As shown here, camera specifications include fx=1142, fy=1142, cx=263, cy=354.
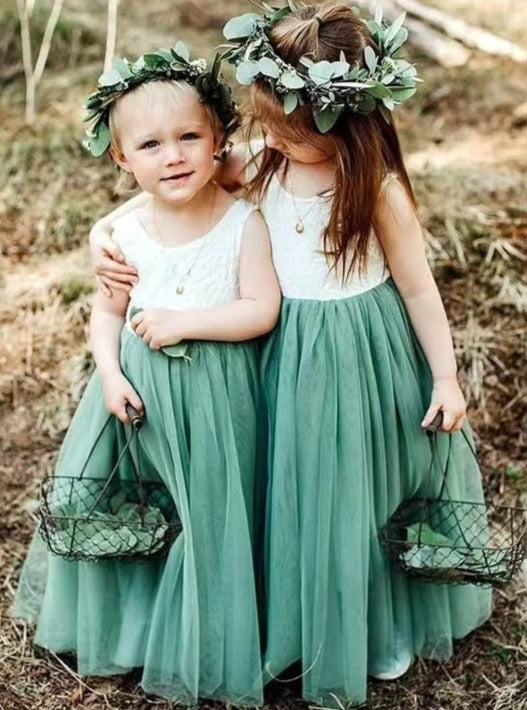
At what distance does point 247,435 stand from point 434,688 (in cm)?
81

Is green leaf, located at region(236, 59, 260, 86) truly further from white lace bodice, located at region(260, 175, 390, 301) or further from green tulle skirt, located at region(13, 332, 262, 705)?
green tulle skirt, located at region(13, 332, 262, 705)

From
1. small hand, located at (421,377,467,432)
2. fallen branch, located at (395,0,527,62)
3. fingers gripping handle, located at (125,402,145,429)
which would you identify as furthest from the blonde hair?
fallen branch, located at (395,0,527,62)

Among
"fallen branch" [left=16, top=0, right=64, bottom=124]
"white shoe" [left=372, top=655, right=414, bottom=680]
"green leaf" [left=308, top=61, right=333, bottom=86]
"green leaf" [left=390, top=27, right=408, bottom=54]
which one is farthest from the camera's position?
"fallen branch" [left=16, top=0, right=64, bottom=124]

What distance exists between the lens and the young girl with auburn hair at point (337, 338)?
2264mm

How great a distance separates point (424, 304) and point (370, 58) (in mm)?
541

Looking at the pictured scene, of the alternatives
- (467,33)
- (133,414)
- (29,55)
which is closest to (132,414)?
(133,414)

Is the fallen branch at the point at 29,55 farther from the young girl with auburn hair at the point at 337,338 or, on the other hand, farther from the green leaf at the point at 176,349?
the green leaf at the point at 176,349

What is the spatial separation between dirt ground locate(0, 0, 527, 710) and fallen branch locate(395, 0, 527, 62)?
0.19 ft

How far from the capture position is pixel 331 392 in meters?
2.44

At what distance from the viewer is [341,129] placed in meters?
2.29

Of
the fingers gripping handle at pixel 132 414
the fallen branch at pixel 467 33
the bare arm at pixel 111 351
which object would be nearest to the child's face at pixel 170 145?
the bare arm at pixel 111 351

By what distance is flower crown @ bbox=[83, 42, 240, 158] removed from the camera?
7.57 feet

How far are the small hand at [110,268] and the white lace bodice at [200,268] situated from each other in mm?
64

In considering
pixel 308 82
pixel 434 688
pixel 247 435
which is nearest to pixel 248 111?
pixel 308 82
